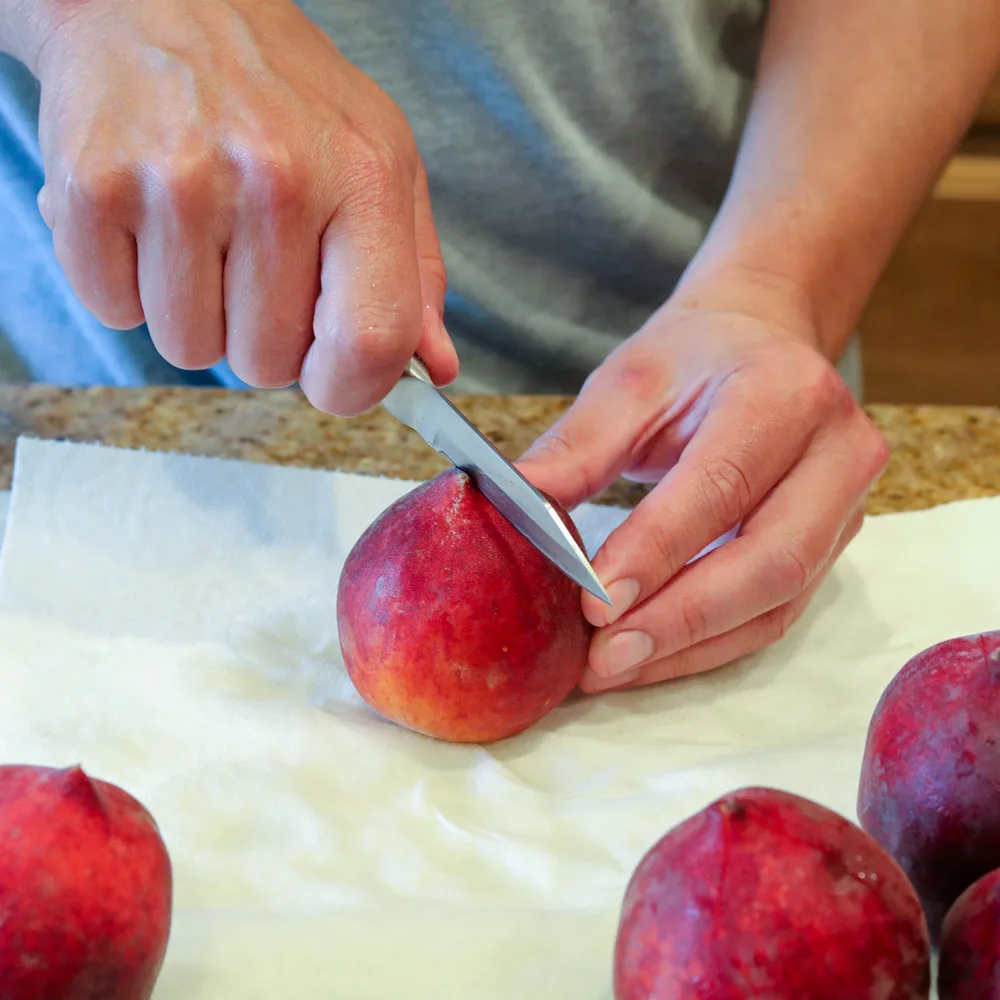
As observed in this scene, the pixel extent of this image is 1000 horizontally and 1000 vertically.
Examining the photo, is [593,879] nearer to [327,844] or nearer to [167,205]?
[327,844]

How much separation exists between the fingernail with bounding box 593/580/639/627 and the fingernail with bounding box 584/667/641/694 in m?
0.04

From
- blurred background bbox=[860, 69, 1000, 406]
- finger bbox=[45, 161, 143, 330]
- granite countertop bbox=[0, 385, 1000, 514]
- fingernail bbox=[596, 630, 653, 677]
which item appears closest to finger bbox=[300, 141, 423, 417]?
finger bbox=[45, 161, 143, 330]

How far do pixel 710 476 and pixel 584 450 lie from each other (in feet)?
0.30

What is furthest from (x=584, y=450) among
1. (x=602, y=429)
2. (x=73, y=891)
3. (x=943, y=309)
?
(x=943, y=309)

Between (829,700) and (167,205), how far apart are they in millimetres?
501

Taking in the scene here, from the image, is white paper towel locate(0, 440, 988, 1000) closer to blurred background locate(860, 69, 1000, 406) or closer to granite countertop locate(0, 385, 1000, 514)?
granite countertop locate(0, 385, 1000, 514)

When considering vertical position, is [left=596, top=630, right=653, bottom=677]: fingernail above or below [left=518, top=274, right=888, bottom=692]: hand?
below

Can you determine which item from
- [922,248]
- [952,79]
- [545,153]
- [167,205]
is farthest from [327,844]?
[922,248]

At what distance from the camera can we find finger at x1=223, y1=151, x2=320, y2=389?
602mm

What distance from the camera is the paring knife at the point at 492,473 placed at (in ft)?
2.08

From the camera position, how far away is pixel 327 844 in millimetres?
620

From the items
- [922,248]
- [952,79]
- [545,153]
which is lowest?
[922,248]

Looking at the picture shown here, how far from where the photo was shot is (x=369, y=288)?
2.02 ft

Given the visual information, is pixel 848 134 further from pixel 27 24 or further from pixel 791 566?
pixel 27 24
